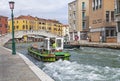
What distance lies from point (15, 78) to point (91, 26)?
67.5 metres

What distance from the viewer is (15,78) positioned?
14.5m

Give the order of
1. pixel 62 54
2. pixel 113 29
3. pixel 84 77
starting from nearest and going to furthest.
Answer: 1. pixel 84 77
2. pixel 62 54
3. pixel 113 29

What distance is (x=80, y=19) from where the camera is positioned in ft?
317

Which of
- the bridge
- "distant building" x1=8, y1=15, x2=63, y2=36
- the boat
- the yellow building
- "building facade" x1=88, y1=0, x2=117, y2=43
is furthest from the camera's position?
"distant building" x1=8, y1=15, x2=63, y2=36

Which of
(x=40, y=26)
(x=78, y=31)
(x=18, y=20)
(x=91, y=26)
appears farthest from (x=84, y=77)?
(x=40, y=26)

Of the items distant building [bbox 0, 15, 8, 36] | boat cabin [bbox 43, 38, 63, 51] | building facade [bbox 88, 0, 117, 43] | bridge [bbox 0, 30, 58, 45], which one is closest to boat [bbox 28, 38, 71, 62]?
boat cabin [bbox 43, 38, 63, 51]

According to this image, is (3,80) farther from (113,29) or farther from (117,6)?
(113,29)

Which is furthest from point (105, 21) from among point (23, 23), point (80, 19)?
point (23, 23)

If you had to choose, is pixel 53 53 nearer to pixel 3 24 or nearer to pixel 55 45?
pixel 55 45

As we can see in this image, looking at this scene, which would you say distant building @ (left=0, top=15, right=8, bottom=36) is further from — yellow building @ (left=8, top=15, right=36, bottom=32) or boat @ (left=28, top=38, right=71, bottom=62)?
boat @ (left=28, top=38, right=71, bottom=62)

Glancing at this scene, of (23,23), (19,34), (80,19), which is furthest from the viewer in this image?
(23,23)

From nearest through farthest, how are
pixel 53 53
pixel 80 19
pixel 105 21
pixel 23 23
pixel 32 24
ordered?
1. pixel 53 53
2. pixel 105 21
3. pixel 80 19
4. pixel 23 23
5. pixel 32 24

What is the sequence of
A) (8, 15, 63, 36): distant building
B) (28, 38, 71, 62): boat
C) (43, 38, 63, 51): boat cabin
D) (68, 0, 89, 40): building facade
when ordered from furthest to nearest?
(8, 15, 63, 36): distant building, (68, 0, 89, 40): building facade, (43, 38, 63, 51): boat cabin, (28, 38, 71, 62): boat

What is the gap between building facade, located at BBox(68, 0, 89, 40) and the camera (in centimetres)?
9612
